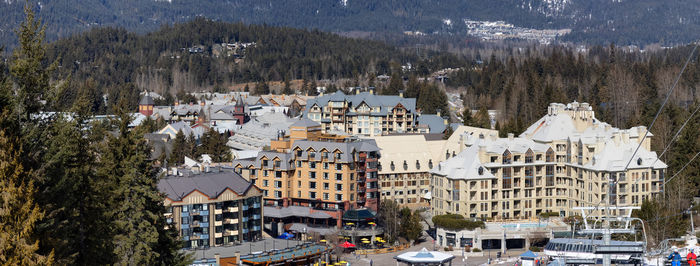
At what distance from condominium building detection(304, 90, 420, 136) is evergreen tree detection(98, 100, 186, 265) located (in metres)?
67.1

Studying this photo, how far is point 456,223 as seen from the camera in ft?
→ 218

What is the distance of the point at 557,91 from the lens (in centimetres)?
10619

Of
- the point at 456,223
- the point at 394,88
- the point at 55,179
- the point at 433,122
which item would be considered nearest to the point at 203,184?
the point at 456,223

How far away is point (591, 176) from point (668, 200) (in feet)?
17.3

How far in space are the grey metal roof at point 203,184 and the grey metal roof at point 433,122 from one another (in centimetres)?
4306

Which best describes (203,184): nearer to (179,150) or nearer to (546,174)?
(546,174)

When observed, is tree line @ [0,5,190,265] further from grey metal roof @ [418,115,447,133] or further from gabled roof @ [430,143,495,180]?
grey metal roof @ [418,115,447,133]

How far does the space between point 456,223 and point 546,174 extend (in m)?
10.4

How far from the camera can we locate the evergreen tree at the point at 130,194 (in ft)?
111

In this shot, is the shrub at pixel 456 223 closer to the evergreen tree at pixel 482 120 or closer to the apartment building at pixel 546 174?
the apartment building at pixel 546 174

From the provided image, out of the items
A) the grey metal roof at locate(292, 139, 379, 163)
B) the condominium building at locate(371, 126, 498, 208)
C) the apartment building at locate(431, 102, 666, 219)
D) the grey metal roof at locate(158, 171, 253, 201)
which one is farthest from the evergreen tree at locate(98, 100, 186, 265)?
the condominium building at locate(371, 126, 498, 208)

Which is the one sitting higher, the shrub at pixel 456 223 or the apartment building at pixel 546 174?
the apartment building at pixel 546 174

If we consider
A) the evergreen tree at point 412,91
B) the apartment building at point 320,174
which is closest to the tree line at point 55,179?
the apartment building at point 320,174

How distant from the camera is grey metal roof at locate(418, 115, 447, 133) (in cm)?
10562
